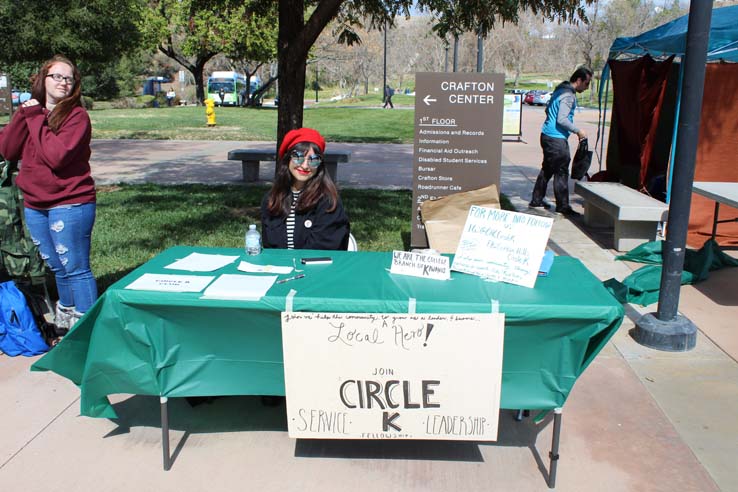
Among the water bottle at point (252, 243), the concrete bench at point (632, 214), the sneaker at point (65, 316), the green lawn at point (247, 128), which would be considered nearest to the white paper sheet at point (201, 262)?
the water bottle at point (252, 243)

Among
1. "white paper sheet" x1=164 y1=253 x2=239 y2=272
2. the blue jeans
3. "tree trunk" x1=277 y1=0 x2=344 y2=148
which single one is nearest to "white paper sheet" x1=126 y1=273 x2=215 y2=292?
"white paper sheet" x1=164 y1=253 x2=239 y2=272

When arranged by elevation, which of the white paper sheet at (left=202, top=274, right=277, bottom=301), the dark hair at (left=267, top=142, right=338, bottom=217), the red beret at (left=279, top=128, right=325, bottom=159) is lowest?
the white paper sheet at (left=202, top=274, right=277, bottom=301)

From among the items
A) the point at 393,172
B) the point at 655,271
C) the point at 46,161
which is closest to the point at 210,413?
the point at 46,161

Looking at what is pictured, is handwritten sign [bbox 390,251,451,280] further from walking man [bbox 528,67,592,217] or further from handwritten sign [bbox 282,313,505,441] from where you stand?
walking man [bbox 528,67,592,217]

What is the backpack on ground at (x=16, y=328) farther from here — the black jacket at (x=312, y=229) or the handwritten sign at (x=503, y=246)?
the handwritten sign at (x=503, y=246)

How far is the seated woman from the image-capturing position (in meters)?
4.32

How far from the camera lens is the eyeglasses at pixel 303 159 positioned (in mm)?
4227

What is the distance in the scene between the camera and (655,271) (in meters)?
6.12

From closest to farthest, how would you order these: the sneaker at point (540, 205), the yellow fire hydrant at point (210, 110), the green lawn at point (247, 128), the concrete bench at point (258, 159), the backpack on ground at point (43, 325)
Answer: the backpack on ground at point (43, 325), the sneaker at point (540, 205), the concrete bench at point (258, 159), the green lawn at point (247, 128), the yellow fire hydrant at point (210, 110)

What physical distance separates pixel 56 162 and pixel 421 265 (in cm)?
232

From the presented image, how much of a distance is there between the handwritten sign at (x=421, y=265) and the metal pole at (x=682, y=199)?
2.09 m

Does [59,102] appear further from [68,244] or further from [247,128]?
[247,128]

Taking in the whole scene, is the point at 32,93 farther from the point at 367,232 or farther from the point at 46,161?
the point at 367,232

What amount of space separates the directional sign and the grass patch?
3.01 feet
